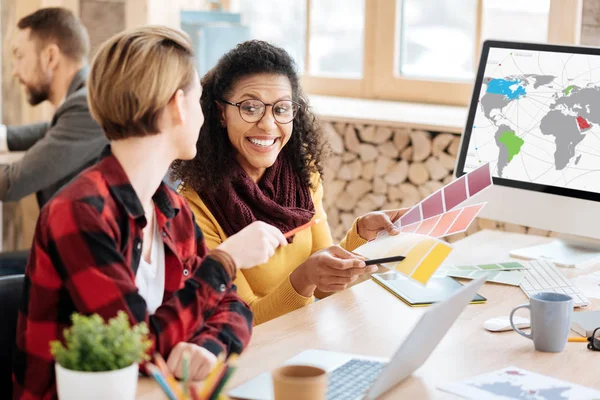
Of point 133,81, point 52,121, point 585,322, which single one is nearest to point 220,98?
point 133,81

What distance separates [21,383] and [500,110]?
140 cm

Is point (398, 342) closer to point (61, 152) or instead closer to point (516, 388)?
point (516, 388)

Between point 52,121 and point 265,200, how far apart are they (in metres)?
1.29

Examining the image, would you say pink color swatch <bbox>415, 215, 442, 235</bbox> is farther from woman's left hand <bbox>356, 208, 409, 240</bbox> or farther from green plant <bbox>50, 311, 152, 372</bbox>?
green plant <bbox>50, 311, 152, 372</bbox>

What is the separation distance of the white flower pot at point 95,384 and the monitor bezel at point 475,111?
1.35 m

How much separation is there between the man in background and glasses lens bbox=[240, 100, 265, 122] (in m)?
1.06

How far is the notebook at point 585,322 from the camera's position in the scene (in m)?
1.59

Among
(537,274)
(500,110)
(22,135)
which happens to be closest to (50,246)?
(537,274)

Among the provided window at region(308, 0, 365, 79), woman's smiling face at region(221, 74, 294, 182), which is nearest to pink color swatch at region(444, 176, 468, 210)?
woman's smiling face at region(221, 74, 294, 182)

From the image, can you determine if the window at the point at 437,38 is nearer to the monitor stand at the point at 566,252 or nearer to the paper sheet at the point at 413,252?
the monitor stand at the point at 566,252

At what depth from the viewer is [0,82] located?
3.81 m

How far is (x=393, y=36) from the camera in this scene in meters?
3.67

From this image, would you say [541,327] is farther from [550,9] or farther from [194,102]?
[550,9]

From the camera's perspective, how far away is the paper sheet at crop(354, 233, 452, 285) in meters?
1.38
